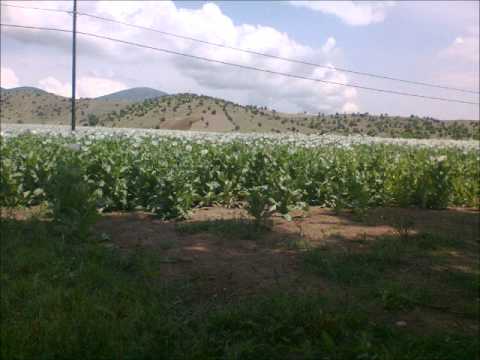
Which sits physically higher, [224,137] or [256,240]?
[224,137]

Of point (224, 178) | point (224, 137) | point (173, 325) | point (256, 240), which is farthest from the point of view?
point (224, 137)

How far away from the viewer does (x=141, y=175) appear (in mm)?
8797

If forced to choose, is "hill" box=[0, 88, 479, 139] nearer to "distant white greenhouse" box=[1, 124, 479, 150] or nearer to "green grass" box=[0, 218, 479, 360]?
"distant white greenhouse" box=[1, 124, 479, 150]

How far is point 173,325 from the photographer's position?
13.1 feet

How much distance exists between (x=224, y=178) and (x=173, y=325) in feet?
19.7

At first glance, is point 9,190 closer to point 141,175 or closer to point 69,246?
point 141,175

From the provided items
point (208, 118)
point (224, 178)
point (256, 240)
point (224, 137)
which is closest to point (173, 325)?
point (256, 240)

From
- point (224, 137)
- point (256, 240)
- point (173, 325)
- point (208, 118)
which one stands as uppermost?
point (208, 118)

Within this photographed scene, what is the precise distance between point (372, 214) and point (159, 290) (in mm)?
5438

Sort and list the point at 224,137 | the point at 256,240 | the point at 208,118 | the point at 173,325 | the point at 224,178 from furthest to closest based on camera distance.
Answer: the point at 208,118, the point at 224,137, the point at 224,178, the point at 256,240, the point at 173,325

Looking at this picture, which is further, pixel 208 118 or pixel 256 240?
pixel 208 118

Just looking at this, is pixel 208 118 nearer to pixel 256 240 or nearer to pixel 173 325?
pixel 256 240

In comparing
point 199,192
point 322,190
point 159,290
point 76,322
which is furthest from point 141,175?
point 76,322

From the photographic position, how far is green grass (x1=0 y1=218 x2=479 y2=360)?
3.64m
